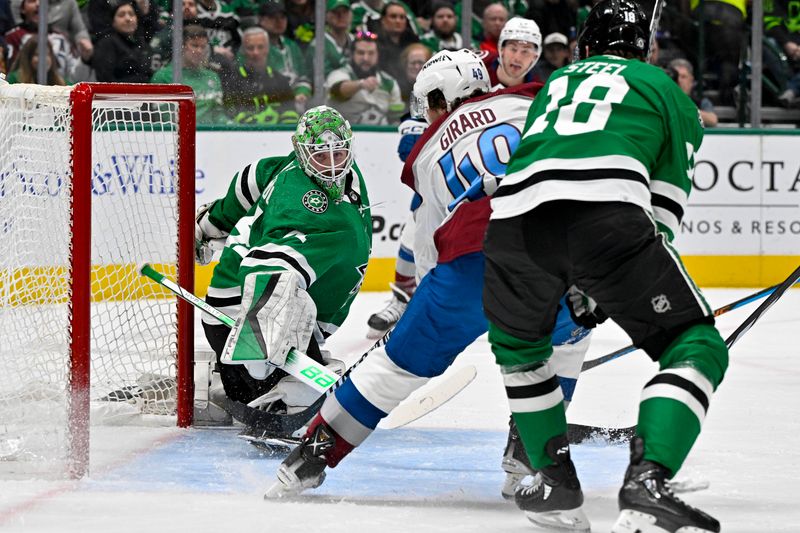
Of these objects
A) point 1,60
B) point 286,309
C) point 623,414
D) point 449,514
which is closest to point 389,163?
point 1,60

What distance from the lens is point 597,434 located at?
125 inches

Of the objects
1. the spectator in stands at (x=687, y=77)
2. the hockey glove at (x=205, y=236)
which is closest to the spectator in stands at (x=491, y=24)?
the spectator in stands at (x=687, y=77)

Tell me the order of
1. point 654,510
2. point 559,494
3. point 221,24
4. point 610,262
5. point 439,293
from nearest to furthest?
point 654,510 → point 610,262 → point 559,494 → point 439,293 → point 221,24

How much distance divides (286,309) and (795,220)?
4.39 metres

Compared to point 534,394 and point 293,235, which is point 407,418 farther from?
point 534,394

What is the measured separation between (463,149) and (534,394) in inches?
23.6

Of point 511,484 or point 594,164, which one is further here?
point 511,484

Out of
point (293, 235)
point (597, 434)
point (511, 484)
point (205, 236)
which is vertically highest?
point (293, 235)

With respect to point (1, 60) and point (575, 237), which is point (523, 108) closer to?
point (575, 237)

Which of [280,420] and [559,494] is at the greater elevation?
[559,494]

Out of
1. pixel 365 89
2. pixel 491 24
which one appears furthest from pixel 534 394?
pixel 491 24

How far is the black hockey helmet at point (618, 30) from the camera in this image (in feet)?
7.46

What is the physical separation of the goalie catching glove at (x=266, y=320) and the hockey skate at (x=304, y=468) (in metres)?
0.50

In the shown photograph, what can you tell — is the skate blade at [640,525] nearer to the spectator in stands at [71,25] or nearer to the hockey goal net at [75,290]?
the hockey goal net at [75,290]
